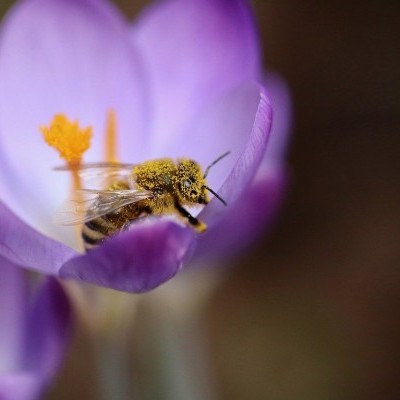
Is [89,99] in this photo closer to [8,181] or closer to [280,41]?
[8,181]

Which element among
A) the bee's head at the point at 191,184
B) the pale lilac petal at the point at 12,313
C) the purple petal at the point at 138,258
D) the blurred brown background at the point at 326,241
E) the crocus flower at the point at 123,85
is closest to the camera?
the purple petal at the point at 138,258

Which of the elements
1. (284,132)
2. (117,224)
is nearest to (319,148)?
(284,132)

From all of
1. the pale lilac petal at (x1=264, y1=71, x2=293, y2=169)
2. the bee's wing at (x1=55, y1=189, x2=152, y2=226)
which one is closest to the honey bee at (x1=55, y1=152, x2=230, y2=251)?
the bee's wing at (x1=55, y1=189, x2=152, y2=226)

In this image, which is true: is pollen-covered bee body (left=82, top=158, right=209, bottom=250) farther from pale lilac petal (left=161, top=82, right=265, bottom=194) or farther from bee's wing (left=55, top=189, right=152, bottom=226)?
pale lilac petal (left=161, top=82, right=265, bottom=194)

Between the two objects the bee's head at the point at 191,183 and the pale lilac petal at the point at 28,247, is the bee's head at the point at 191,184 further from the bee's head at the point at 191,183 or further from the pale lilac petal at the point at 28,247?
the pale lilac petal at the point at 28,247

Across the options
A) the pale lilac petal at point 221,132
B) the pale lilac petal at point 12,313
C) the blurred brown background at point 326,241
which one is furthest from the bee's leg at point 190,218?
the blurred brown background at point 326,241

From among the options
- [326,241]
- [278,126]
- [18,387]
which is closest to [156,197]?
[18,387]

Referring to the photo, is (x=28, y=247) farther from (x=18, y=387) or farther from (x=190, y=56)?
(x=190, y=56)
